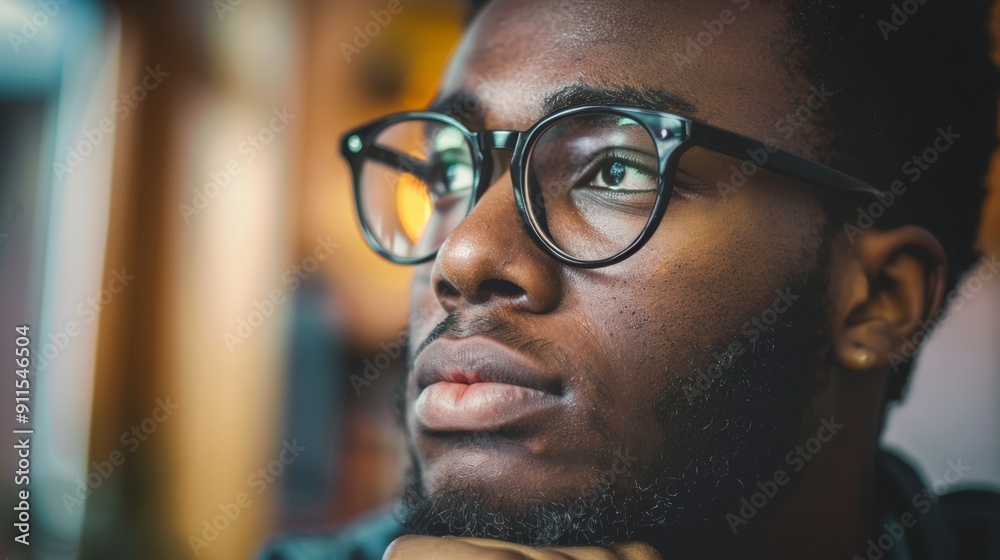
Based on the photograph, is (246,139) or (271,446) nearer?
(246,139)

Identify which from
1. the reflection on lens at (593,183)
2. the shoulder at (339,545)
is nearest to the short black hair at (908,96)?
the reflection on lens at (593,183)

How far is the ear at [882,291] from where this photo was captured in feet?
2.40

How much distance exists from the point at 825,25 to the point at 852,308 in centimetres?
29

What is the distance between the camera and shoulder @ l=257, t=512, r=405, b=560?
96cm

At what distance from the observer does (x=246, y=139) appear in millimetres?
1300

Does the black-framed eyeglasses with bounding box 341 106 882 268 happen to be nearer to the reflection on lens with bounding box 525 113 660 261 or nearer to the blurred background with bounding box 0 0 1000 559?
the reflection on lens with bounding box 525 113 660 261

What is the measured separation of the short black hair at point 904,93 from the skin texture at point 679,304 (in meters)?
0.03

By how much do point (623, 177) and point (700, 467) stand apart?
11.1 inches

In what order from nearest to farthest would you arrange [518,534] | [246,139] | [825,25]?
[518,534]
[825,25]
[246,139]

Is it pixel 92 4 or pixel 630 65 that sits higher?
pixel 92 4

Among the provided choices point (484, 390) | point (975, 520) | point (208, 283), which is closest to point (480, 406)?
point (484, 390)

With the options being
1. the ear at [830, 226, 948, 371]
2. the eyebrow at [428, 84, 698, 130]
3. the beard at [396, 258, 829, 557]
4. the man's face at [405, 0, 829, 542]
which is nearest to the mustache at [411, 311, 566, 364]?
the man's face at [405, 0, 829, 542]

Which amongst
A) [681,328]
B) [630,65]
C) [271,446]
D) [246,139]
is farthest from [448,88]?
[271,446]

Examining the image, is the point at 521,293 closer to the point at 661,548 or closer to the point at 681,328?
the point at 681,328
